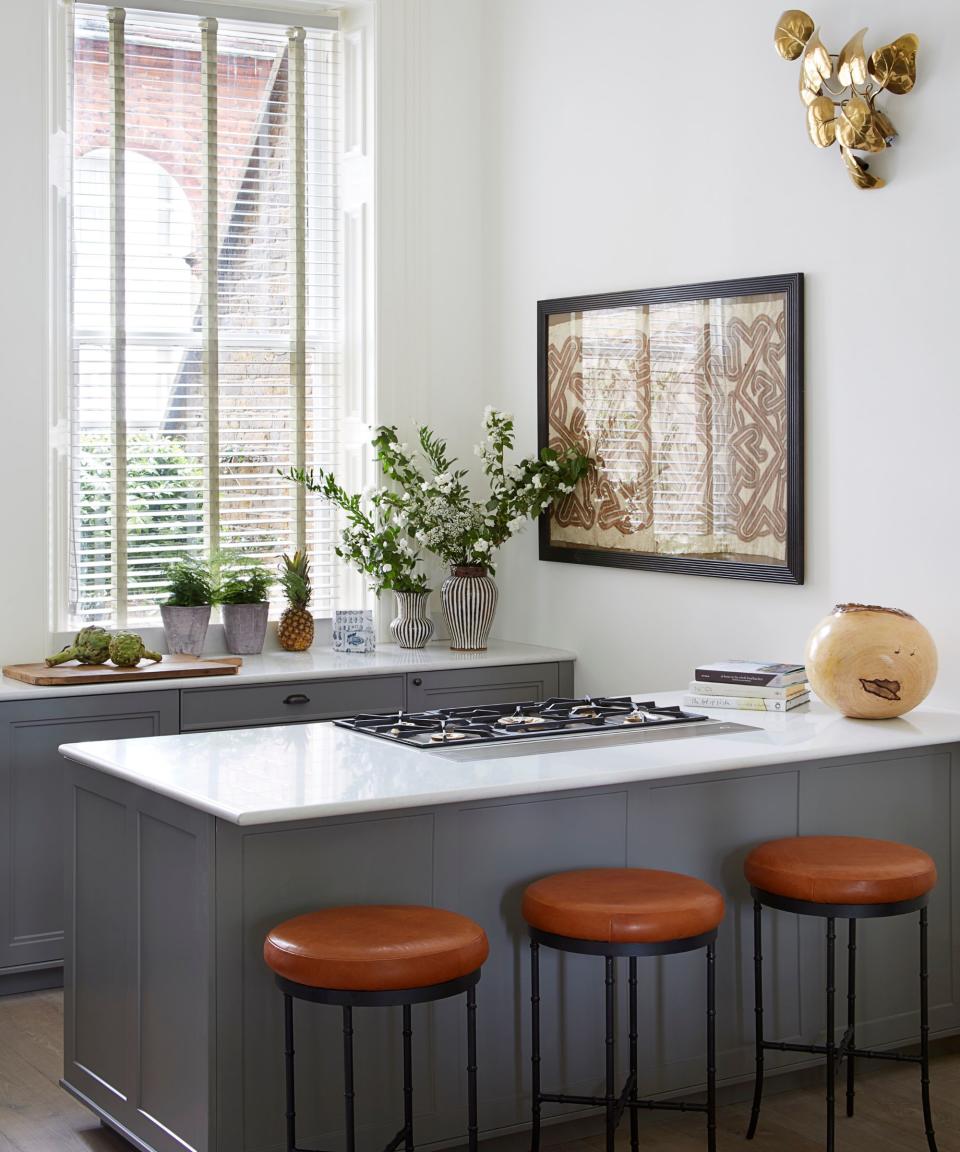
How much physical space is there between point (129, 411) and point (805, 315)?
224 cm

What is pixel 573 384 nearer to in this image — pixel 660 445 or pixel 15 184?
pixel 660 445

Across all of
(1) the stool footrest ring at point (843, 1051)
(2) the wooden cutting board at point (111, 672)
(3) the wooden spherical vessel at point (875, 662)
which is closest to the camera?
(1) the stool footrest ring at point (843, 1051)

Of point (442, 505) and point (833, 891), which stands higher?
point (442, 505)

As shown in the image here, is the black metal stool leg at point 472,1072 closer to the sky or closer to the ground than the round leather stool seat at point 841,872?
closer to the ground

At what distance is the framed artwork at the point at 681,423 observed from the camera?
4.18 m

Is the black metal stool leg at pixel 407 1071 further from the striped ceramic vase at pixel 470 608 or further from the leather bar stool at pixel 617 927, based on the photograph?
the striped ceramic vase at pixel 470 608

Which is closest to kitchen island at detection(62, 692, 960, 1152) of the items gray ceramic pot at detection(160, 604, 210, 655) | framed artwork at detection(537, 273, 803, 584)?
framed artwork at detection(537, 273, 803, 584)

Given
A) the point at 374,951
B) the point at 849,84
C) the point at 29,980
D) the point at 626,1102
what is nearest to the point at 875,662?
the point at 626,1102

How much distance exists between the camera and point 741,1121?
3357mm

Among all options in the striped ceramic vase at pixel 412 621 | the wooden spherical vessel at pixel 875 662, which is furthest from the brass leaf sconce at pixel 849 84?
the striped ceramic vase at pixel 412 621

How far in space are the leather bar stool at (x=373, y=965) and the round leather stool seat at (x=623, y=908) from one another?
7.8 inches

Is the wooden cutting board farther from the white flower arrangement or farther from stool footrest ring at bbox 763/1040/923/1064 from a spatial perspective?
stool footrest ring at bbox 763/1040/923/1064

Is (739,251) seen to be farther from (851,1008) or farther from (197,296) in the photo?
(851,1008)

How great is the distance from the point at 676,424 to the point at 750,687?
1039 mm
